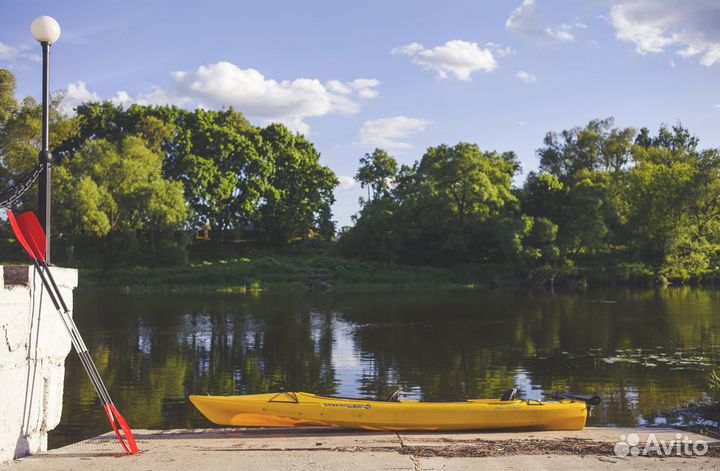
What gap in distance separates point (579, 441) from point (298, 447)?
11.5 ft

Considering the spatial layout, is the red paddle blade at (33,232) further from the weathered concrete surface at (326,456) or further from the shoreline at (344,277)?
the shoreline at (344,277)

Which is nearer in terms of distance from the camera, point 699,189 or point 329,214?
point 699,189

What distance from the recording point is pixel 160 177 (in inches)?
1988

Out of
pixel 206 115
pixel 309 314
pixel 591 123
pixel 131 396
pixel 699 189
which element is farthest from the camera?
pixel 591 123

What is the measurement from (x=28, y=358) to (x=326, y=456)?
3.32 m

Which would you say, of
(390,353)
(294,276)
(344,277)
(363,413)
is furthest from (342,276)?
(363,413)

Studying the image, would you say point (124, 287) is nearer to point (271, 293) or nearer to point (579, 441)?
point (271, 293)

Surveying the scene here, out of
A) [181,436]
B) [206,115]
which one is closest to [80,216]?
[206,115]

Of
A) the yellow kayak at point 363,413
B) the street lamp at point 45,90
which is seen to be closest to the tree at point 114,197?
the yellow kayak at point 363,413

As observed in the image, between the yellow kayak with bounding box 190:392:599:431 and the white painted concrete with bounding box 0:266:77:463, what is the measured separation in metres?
2.30

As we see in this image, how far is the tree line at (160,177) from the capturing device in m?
46.4

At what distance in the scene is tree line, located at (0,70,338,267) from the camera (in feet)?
152

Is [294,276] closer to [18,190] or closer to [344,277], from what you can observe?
[344,277]

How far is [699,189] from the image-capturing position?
5444 cm
